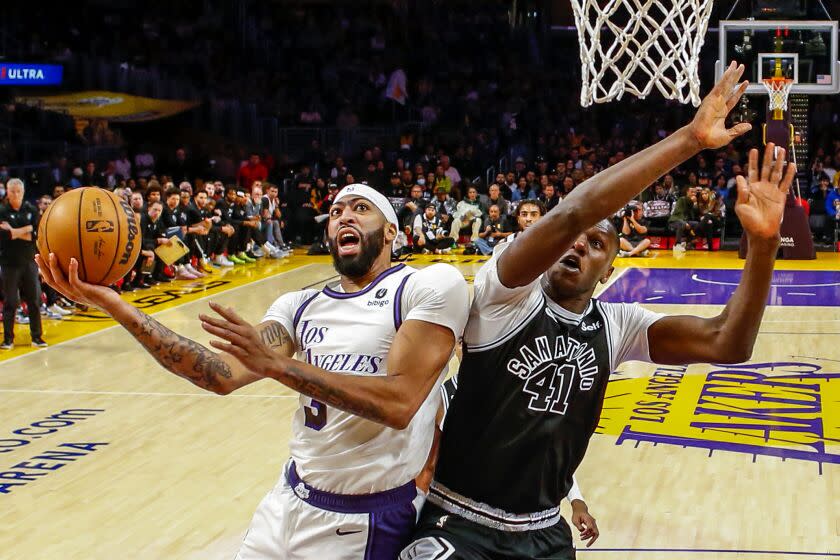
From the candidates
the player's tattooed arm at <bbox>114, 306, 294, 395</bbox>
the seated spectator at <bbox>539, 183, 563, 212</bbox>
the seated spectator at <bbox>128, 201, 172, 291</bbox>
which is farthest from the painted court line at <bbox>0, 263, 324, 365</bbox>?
the player's tattooed arm at <bbox>114, 306, 294, 395</bbox>

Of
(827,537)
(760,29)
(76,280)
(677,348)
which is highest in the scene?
(760,29)

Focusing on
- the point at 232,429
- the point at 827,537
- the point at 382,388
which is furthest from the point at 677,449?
the point at 382,388

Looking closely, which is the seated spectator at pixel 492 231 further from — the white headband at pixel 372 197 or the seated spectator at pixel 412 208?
the white headband at pixel 372 197

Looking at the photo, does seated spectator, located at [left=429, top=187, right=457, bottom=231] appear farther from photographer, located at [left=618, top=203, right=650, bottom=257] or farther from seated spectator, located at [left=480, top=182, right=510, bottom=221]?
photographer, located at [left=618, top=203, right=650, bottom=257]

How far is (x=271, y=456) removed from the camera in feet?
25.0

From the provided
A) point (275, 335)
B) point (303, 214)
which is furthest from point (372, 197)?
point (303, 214)

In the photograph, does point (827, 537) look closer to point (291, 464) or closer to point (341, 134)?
point (291, 464)

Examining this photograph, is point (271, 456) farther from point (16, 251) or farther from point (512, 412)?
point (16, 251)

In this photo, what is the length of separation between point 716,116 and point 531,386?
0.99m

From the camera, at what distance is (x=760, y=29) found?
695 inches

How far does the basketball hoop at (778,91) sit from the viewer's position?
17.7m

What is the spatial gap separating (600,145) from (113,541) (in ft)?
69.9

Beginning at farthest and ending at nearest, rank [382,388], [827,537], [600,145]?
[600,145] < [827,537] < [382,388]

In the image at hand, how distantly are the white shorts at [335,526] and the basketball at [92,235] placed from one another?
36.3 inches
